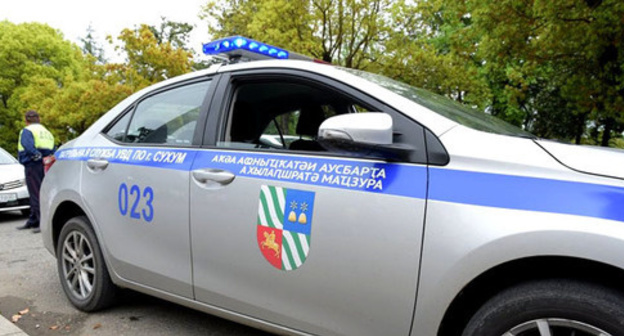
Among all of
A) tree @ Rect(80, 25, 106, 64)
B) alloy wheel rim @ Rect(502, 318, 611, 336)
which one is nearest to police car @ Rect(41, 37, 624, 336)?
alloy wheel rim @ Rect(502, 318, 611, 336)

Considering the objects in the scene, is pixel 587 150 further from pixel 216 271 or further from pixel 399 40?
pixel 399 40

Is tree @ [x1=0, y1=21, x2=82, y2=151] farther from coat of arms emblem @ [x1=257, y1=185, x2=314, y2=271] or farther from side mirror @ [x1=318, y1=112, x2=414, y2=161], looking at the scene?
side mirror @ [x1=318, y1=112, x2=414, y2=161]

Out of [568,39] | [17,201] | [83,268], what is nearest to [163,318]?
[83,268]

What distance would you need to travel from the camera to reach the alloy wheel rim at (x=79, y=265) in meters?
3.24

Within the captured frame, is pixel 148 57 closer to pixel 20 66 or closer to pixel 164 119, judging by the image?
pixel 20 66

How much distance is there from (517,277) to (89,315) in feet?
9.64

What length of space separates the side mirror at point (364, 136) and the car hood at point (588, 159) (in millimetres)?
551

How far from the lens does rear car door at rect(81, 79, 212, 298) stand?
Result: 2.58 meters

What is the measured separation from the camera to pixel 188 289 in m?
2.56

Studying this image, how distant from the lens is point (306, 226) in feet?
6.68

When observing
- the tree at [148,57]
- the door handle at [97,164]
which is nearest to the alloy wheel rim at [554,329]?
the door handle at [97,164]

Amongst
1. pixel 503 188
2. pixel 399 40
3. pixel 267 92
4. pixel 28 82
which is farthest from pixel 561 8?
pixel 28 82

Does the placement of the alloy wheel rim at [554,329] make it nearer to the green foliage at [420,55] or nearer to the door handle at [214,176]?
the door handle at [214,176]

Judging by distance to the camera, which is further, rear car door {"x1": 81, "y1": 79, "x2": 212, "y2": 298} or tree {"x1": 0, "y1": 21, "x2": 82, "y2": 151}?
tree {"x1": 0, "y1": 21, "x2": 82, "y2": 151}
